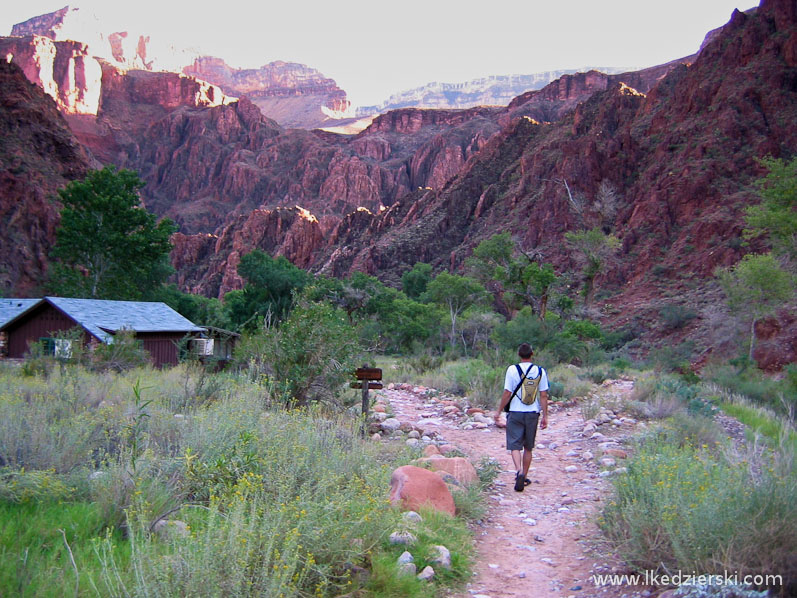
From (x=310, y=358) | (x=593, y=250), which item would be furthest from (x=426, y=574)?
(x=593, y=250)

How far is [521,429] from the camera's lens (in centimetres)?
675

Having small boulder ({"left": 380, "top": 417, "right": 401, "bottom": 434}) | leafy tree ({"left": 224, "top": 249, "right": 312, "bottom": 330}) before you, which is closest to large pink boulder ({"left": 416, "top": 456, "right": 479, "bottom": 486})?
small boulder ({"left": 380, "top": 417, "right": 401, "bottom": 434})

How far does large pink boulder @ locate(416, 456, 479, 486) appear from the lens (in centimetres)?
636

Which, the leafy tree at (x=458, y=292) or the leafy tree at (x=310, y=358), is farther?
→ the leafy tree at (x=458, y=292)

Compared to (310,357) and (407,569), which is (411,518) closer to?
(407,569)

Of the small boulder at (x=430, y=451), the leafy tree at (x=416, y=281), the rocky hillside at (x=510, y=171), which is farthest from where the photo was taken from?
the leafy tree at (x=416, y=281)

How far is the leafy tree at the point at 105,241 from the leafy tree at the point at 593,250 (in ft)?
89.8

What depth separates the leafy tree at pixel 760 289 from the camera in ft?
83.0

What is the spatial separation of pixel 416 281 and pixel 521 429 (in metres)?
48.7

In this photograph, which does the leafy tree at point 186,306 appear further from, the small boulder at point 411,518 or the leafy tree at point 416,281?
the small boulder at point 411,518

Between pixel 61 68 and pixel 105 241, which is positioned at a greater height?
pixel 61 68

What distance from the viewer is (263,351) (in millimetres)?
9469

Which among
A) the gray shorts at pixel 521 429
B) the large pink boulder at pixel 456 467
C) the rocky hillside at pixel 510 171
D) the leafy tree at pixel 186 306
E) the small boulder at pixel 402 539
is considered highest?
the rocky hillside at pixel 510 171

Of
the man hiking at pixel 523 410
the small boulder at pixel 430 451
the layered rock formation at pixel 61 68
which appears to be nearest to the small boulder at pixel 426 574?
the man hiking at pixel 523 410
